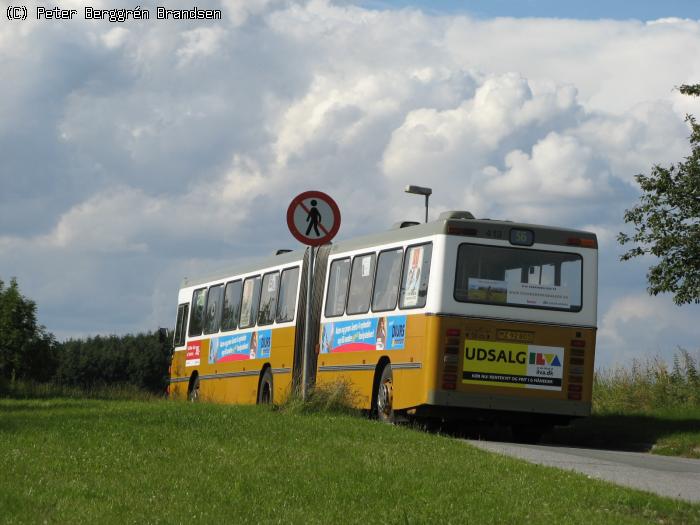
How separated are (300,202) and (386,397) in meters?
3.69

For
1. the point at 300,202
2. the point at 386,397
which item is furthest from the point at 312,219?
the point at 386,397

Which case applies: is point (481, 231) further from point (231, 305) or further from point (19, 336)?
point (19, 336)

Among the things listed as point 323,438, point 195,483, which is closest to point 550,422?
point 323,438

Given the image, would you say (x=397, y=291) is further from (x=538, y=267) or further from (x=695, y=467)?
(x=695, y=467)

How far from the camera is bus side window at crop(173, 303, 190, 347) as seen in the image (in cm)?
3497

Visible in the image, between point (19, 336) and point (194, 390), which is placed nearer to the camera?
point (194, 390)

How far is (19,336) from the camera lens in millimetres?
74312

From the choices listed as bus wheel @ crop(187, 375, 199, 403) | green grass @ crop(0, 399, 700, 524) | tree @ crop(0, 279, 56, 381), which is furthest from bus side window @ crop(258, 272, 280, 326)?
tree @ crop(0, 279, 56, 381)

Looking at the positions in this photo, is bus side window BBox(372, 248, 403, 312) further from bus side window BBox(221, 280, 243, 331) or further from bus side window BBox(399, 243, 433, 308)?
bus side window BBox(221, 280, 243, 331)

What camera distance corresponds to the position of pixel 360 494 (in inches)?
432

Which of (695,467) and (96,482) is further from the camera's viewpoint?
(695,467)

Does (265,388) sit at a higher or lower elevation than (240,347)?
lower

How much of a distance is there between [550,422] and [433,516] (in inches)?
439

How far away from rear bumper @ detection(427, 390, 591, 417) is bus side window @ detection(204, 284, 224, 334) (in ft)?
41.6
